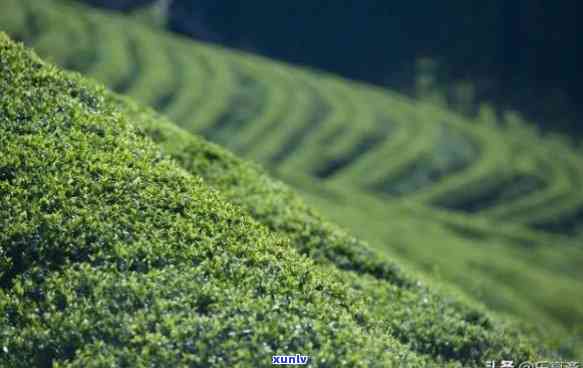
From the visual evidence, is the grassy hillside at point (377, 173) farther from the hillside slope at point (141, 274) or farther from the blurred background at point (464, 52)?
the blurred background at point (464, 52)

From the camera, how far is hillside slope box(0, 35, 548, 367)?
15594 mm

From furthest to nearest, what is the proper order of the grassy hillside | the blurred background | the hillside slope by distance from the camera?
the blurred background, the grassy hillside, the hillside slope

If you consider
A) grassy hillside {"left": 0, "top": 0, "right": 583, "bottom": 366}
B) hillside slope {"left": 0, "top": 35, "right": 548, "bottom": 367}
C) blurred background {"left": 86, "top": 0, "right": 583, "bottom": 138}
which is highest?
blurred background {"left": 86, "top": 0, "right": 583, "bottom": 138}

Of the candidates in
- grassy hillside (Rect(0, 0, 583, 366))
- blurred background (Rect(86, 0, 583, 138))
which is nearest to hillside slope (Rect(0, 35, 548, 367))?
grassy hillside (Rect(0, 0, 583, 366))

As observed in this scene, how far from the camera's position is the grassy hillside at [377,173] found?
24500 mm

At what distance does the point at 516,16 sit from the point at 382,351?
196076mm

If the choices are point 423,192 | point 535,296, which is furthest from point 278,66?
point 535,296

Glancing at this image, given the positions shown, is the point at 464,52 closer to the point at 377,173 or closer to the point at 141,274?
the point at 377,173

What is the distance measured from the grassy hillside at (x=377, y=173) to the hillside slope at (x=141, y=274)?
65 cm

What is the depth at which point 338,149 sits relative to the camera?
452 ft

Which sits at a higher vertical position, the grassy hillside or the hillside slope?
the grassy hillside

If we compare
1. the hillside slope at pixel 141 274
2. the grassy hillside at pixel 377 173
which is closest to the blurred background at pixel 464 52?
the grassy hillside at pixel 377 173

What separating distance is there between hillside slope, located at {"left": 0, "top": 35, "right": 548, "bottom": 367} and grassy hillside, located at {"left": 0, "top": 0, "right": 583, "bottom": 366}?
65 centimetres

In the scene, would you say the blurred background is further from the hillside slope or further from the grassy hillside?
the hillside slope
